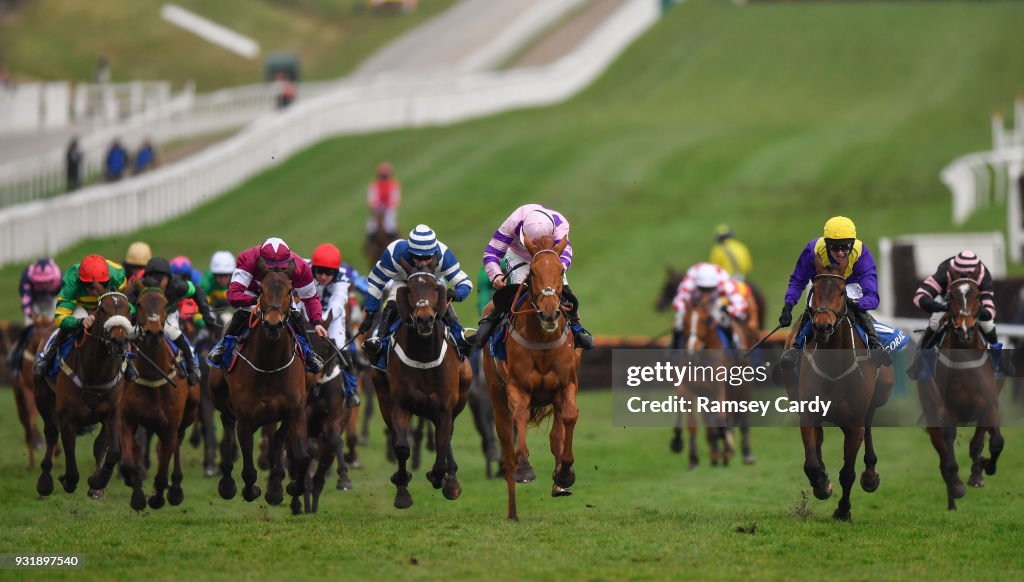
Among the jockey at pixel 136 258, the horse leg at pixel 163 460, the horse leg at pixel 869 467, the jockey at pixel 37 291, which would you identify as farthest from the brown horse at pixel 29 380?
the horse leg at pixel 869 467

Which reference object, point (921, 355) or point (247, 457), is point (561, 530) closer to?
point (247, 457)

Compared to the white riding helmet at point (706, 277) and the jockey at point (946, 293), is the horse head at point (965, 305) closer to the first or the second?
the jockey at point (946, 293)

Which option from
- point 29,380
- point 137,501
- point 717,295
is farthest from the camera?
point 717,295

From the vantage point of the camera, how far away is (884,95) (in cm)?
5403

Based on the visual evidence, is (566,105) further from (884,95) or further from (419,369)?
(419,369)

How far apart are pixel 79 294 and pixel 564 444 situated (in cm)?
474

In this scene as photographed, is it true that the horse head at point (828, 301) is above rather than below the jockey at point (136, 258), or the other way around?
below

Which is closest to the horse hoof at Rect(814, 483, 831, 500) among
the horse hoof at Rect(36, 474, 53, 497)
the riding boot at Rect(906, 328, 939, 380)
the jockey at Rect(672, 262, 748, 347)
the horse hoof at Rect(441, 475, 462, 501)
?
the riding boot at Rect(906, 328, 939, 380)

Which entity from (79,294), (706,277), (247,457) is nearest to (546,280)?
(247,457)

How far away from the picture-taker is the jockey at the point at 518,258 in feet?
46.9

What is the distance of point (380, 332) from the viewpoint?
1487 cm

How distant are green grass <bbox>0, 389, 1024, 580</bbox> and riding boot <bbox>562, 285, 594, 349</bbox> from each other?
59.5 inches

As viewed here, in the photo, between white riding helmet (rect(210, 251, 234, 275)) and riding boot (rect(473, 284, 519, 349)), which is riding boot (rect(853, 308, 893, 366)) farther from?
white riding helmet (rect(210, 251, 234, 275))

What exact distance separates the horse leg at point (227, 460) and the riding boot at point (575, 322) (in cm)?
321
